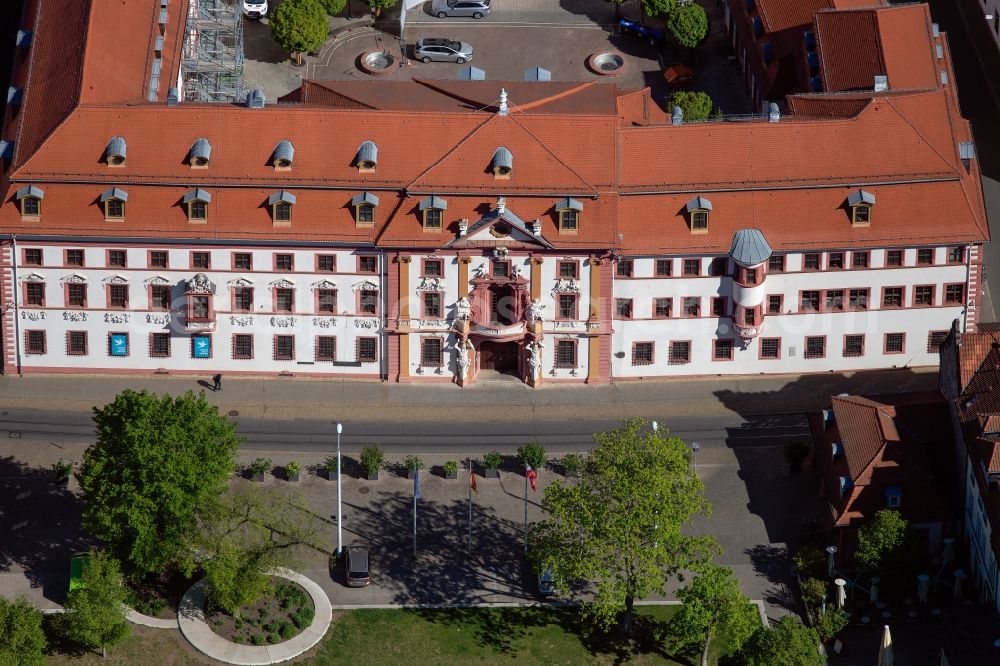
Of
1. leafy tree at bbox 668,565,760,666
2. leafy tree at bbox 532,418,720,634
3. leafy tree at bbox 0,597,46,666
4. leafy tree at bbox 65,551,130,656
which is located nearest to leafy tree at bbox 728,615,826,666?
leafy tree at bbox 668,565,760,666

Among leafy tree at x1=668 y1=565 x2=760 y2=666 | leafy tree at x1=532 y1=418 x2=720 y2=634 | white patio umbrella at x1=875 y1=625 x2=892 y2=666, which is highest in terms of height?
leafy tree at x1=532 y1=418 x2=720 y2=634

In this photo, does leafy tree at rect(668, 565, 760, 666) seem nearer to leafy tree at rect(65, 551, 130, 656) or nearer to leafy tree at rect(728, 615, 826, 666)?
leafy tree at rect(728, 615, 826, 666)

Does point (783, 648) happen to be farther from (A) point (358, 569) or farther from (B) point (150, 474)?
(B) point (150, 474)

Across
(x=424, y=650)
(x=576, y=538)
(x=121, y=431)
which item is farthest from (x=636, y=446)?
(x=121, y=431)

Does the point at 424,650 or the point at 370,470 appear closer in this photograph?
the point at 424,650

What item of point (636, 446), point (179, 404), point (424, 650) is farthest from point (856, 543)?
point (179, 404)

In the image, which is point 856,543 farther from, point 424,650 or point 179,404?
point 179,404

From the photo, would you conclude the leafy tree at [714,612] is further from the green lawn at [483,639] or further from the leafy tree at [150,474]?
the leafy tree at [150,474]

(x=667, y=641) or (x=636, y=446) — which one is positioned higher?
(x=636, y=446)
